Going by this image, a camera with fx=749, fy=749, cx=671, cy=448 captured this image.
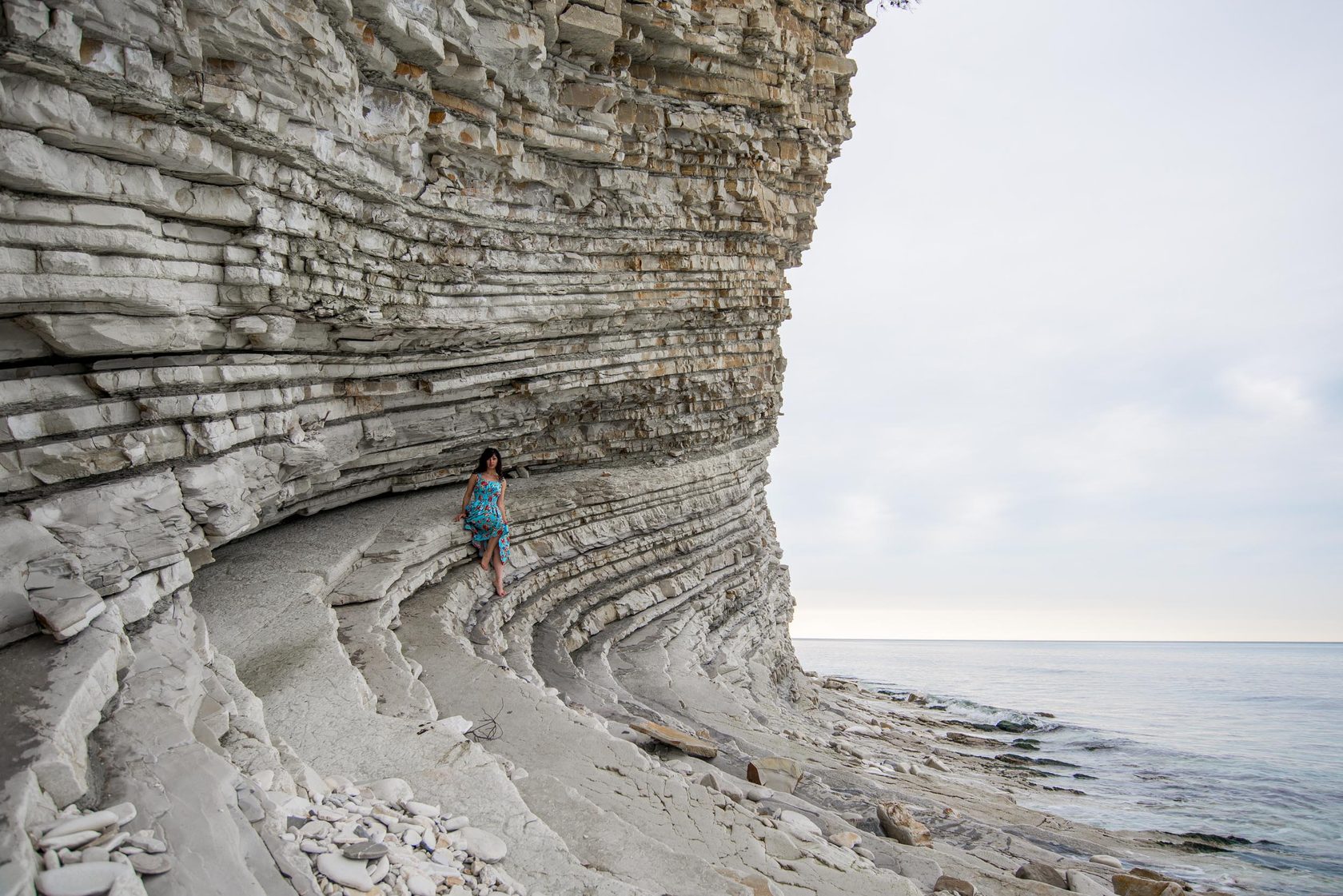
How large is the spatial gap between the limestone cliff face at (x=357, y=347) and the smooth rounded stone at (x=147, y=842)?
0.14 meters

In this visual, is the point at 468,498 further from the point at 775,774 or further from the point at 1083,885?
the point at 1083,885

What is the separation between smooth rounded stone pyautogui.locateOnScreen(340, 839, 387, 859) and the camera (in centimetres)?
283

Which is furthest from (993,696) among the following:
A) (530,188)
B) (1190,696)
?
(530,188)

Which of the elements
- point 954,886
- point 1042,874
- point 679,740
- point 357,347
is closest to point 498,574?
point 357,347

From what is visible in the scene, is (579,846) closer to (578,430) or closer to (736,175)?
(578,430)

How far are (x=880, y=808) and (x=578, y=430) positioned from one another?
20.5ft

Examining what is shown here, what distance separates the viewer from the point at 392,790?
3.48m

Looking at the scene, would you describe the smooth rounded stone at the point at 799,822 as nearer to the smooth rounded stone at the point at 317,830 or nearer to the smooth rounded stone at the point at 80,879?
the smooth rounded stone at the point at 317,830

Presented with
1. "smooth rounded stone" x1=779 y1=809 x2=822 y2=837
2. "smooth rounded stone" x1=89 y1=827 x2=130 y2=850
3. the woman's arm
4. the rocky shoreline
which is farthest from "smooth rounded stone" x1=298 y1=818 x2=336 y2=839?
the woman's arm

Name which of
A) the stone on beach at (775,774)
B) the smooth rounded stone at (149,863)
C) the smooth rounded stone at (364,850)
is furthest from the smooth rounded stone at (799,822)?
the smooth rounded stone at (149,863)

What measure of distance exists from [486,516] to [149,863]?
217 inches

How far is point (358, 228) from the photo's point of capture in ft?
19.2

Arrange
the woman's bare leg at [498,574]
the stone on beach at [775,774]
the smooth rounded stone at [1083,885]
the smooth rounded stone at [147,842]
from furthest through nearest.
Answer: the woman's bare leg at [498,574] → the stone on beach at [775,774] → the smooth rounded stone at [1083,885] → the smooth rounded stone at [147,842]

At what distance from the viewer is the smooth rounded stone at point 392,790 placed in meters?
3.43
